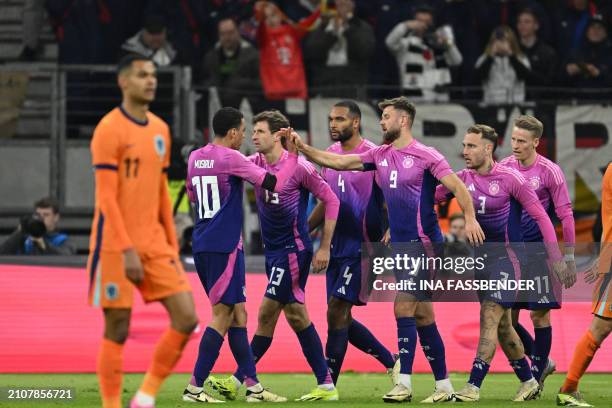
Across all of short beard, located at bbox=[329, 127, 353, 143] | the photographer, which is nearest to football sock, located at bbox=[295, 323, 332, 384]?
short beard, located at bbox=[329, 127, 353, 143]

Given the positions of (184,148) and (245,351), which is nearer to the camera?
(245,351)

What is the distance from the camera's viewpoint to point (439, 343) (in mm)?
12164

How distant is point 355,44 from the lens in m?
19.6

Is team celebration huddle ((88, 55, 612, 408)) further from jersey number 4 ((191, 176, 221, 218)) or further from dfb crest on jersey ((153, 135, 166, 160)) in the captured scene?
dfb crest on jersey ((153, 135, 166, 160))

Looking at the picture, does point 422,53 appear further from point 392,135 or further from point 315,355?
point 315,355

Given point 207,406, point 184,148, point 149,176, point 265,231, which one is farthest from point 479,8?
point 149,176

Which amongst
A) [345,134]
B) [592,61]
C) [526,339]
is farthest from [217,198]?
[592,61]

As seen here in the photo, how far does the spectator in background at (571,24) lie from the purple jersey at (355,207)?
871 centimetres

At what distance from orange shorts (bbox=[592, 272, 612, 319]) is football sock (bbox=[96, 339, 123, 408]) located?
4.26 meters

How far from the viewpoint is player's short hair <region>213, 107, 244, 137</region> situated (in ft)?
39.3

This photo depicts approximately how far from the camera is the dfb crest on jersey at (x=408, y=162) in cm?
1198

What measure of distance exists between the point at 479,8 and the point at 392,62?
1816 millimetres

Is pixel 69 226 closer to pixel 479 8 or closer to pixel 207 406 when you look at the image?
pixel 479 8

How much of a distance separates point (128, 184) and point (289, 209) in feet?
11.3
